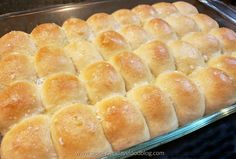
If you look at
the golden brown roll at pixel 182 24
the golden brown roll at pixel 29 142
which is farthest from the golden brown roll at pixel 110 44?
the golden brown roll at pixel 29 142

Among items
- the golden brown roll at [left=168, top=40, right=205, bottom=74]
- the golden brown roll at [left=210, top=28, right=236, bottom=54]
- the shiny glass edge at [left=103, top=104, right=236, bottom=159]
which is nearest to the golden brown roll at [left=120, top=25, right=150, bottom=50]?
the golden brown roll at [left=168, top=40, right=205, bottom=74]

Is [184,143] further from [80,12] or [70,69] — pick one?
[80,12]

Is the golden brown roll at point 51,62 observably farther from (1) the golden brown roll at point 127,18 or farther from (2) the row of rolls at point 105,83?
(1) the golden brown roll at point 127,18

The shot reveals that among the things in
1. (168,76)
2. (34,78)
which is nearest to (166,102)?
(168,76)

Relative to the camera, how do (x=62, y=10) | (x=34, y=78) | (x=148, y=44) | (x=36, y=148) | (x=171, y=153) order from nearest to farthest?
(x=36, y=148) → (x=171, y=153) → (x=34, y=78) → (x=148, y=44) → (x=62, y=10)

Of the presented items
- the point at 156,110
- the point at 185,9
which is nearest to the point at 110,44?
the point at 156,110

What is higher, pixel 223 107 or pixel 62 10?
pixel 62 10
